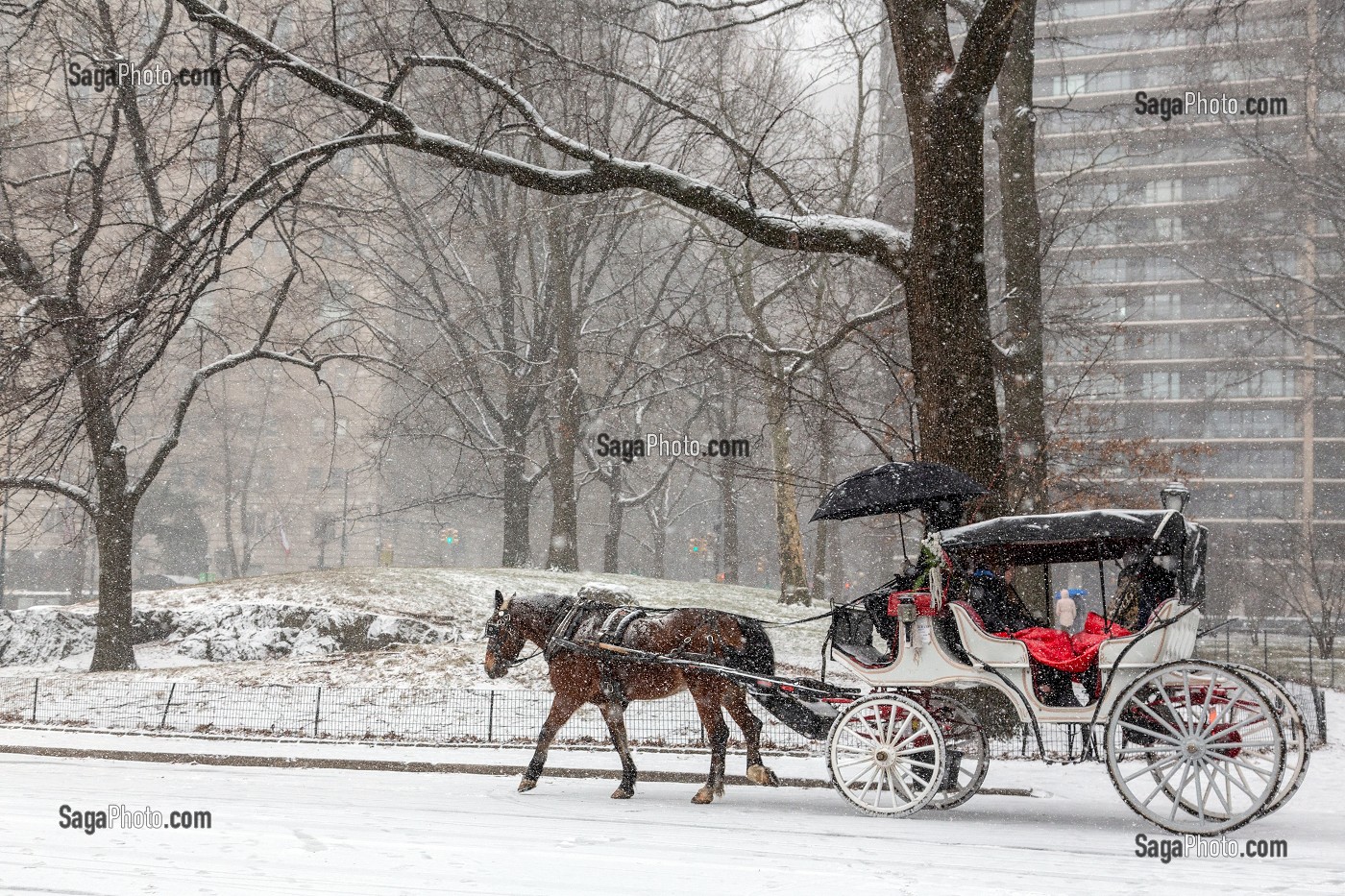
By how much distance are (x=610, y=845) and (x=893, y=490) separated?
3.59 metres

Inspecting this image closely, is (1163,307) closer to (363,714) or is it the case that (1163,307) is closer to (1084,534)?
(363,714)

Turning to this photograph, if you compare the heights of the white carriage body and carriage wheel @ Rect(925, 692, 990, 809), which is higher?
the white carriage body

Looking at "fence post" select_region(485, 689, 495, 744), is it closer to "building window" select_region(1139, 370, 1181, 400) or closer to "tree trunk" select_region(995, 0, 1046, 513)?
"tree trunk" select_region(995, 0, 1046, 513)

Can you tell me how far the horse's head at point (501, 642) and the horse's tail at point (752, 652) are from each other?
78.8 inches

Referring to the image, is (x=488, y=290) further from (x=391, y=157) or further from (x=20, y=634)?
(x=20, y=634)

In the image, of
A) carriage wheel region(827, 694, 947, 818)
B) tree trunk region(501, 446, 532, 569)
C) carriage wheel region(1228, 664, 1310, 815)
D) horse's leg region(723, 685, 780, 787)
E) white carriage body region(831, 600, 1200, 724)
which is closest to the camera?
carriage wheel region(1228, 664, 1310, 815)

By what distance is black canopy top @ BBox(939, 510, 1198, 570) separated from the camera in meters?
7.97

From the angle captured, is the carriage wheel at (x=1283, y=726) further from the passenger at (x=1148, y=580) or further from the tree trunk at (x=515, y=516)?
the tree trunk at (x=515, y=516)

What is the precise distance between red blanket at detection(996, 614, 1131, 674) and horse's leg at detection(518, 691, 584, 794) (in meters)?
3.72

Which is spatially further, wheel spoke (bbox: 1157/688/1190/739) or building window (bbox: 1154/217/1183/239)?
building window (bbox: 1154/217/1183/239)

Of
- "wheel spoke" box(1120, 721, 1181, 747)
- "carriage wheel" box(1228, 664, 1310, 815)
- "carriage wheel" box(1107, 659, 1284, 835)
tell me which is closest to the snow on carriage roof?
"carriage wheel" box(1107, 659, 1284, 835)

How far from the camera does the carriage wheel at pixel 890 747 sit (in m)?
8.16

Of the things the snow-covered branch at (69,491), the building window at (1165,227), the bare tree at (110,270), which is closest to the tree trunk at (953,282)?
the bare tree at (110,270)

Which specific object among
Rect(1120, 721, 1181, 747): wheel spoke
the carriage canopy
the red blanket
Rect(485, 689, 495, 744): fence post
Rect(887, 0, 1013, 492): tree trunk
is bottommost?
Rect(485, 689, 495, 744): fence post
